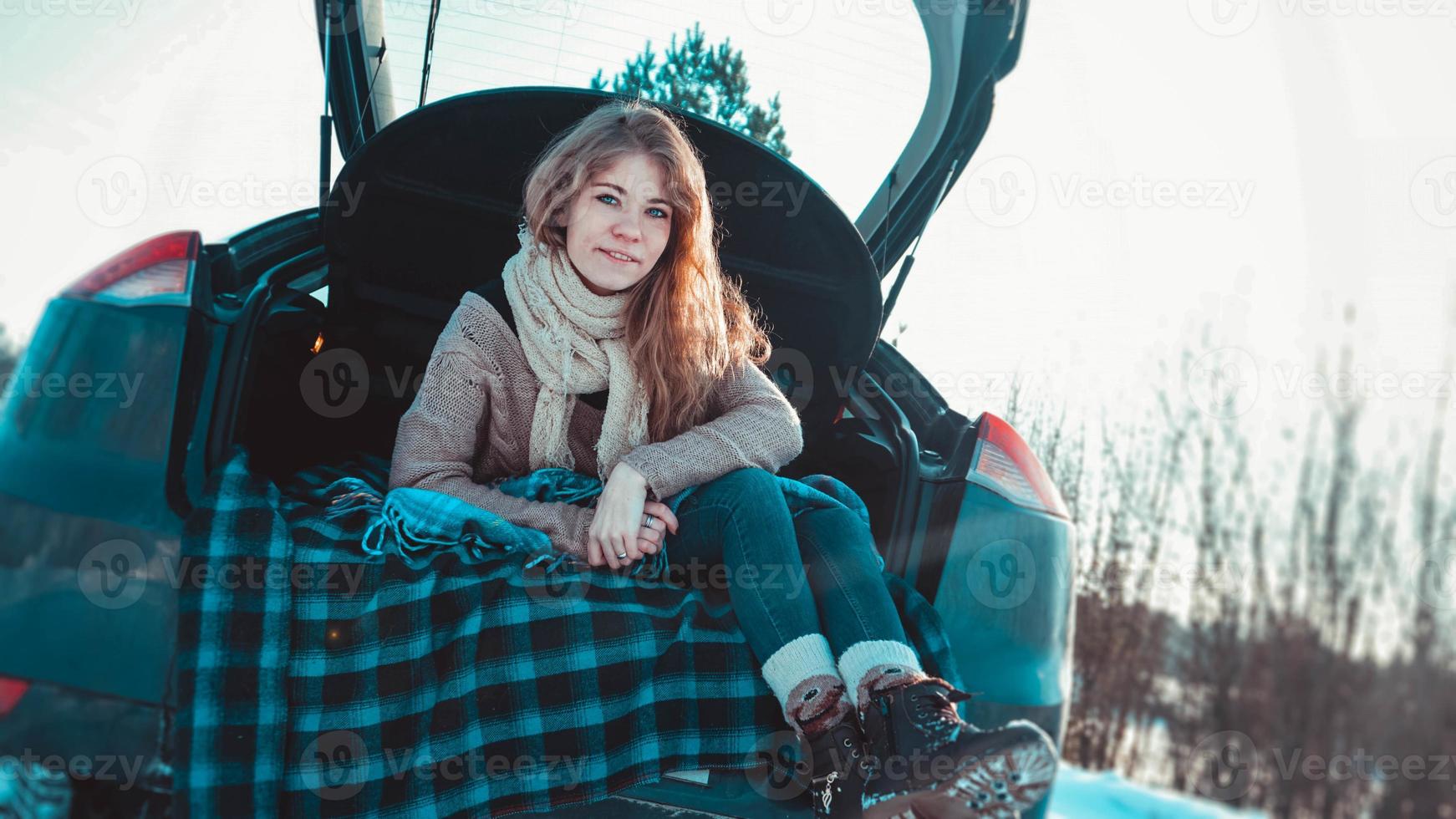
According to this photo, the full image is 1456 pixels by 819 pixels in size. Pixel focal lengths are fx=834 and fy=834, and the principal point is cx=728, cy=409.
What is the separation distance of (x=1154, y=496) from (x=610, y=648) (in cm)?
233

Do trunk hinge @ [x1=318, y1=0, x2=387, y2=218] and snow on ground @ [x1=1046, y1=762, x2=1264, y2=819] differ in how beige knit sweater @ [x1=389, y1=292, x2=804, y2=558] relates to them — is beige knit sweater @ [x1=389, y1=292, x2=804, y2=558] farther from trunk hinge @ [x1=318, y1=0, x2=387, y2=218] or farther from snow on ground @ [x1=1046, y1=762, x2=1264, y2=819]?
snow on ground @ [x1=1046, y1=762, x2=1264, y2=819]

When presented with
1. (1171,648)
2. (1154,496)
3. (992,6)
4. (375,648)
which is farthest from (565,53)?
(1171,648)

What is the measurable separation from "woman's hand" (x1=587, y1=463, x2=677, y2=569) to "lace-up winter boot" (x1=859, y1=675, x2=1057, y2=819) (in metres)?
0.50

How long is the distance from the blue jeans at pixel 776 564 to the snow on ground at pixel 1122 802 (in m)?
1.08

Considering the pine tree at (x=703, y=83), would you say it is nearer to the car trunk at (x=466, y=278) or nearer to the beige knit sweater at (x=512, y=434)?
the car trunk at (x=466, y=278)

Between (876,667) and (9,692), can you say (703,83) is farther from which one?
(9,692)

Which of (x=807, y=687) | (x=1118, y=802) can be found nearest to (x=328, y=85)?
(x=807, y=687)

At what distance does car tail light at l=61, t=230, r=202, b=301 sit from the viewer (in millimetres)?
1257

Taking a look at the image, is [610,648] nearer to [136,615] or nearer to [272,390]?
[136,615]

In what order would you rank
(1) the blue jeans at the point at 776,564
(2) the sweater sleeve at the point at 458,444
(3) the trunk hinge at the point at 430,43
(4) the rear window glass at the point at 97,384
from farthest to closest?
(3) the trunk hinge at the point at 430,43
(2) the sweater sleeve at the point at 458,444
(1) the blue jeans at the point at 776,564
(4) the rear window glass at the point at 97,384

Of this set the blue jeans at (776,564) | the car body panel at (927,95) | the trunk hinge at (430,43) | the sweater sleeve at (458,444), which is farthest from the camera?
the trunk hinge at (430,43)

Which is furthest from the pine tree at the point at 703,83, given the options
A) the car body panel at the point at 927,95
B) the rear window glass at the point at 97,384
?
the rear window glass at the point at 97,384

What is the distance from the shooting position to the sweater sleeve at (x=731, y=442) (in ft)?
4.94

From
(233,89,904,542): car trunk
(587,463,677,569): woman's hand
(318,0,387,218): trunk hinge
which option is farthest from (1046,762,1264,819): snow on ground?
(318,0,387,218): trunk hinge
